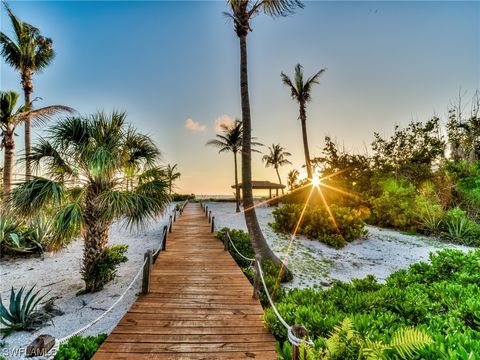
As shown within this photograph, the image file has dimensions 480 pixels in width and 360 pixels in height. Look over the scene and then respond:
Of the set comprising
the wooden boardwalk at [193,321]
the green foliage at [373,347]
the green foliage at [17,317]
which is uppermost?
the green foliage at [373,347]

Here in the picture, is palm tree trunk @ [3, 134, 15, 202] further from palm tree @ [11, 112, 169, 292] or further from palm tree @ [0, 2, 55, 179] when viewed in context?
palm tree @ [11, 112, 169, 292]

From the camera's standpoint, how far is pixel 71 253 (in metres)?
10.5

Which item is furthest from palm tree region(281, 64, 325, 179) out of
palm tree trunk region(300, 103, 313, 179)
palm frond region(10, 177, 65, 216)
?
palm frond region(10, 177, 65, 216)

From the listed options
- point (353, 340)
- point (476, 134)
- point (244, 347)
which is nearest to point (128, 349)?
point (244, 347)

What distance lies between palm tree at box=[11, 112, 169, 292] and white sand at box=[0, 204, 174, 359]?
616 millimetres

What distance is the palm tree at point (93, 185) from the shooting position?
553 cm

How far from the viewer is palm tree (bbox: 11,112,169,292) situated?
5.53 m

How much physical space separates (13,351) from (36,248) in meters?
7.30

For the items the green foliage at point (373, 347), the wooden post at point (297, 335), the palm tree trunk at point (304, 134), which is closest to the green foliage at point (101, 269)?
the wooden post at point (297, 335)

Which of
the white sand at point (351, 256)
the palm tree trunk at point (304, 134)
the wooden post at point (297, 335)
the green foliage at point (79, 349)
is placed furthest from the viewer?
the palm tree trunk at point (304, 134)

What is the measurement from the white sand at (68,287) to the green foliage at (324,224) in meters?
6.77

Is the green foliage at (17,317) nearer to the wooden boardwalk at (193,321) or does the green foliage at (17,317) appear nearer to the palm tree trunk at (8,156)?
the wooden boardwalk at (193,321)

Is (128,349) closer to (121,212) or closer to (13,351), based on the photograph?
(13,351)

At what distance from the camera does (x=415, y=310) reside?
3451 millimetres
